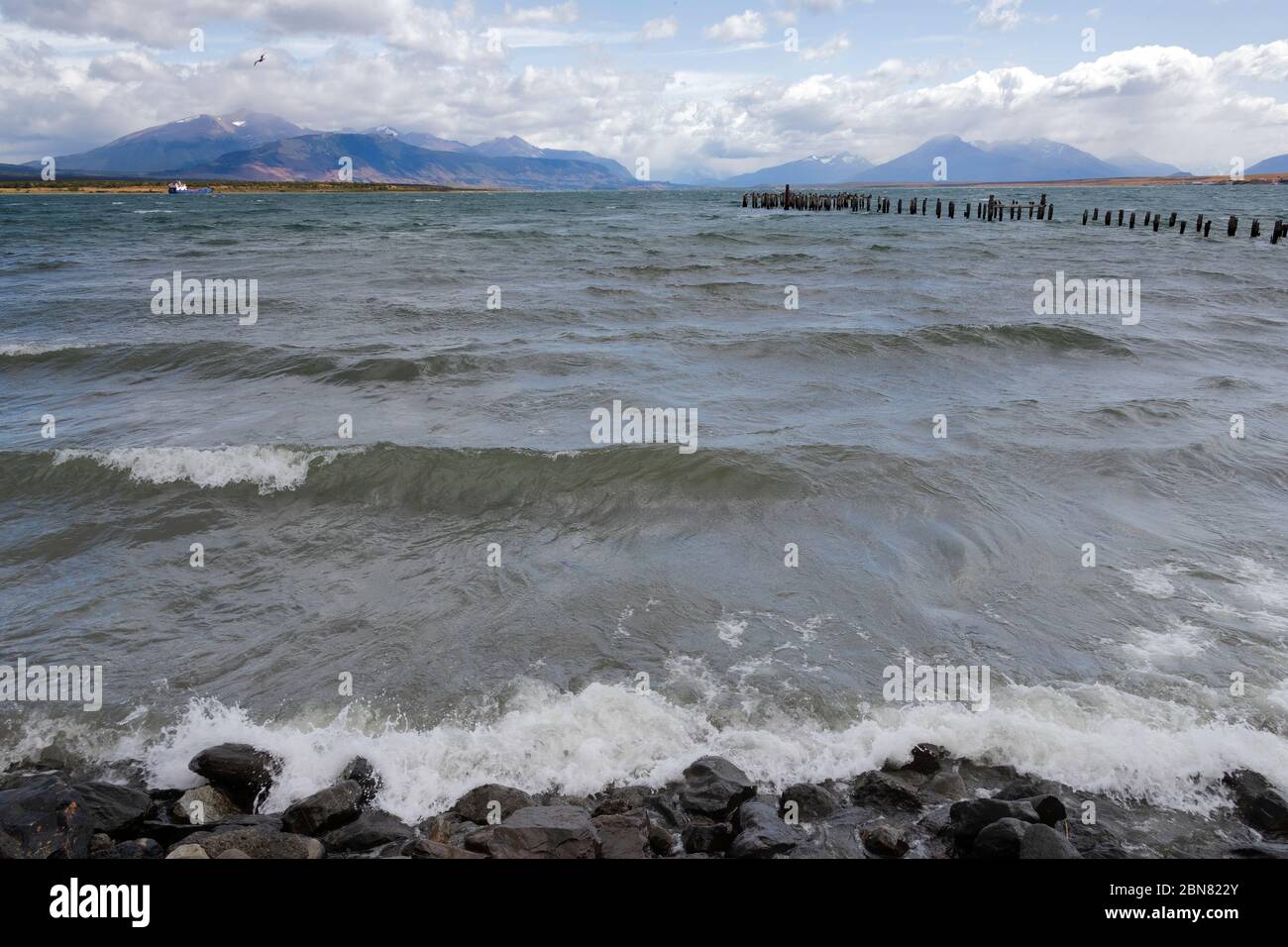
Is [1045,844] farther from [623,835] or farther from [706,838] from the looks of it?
[623,835]

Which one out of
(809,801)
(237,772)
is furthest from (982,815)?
(237,772)

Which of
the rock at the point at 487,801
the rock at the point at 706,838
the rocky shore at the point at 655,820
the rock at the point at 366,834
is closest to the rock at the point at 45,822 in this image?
the rocky shore at the point at 655,820

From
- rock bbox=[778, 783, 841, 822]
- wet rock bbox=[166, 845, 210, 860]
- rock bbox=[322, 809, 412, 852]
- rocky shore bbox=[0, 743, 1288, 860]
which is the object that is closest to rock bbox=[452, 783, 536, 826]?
rocky shore bbox=[0, 743, 1288, 860]

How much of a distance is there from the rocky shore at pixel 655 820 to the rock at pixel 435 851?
0.04ft

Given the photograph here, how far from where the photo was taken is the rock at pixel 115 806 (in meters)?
6.36

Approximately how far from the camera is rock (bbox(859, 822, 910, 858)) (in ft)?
20.3

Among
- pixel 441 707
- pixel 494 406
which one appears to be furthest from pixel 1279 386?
pixel 441 707

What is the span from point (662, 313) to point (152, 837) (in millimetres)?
24774

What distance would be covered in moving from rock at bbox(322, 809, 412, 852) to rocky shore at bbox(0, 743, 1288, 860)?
0.01 metres

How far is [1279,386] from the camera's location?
19156 mm

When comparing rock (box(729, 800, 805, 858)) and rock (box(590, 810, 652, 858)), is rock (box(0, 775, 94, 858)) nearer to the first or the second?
rock (box(590, 810, 652, 858))

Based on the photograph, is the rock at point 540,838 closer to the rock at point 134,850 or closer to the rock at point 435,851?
the rock at point 435,851

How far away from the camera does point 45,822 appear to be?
6129 mm
